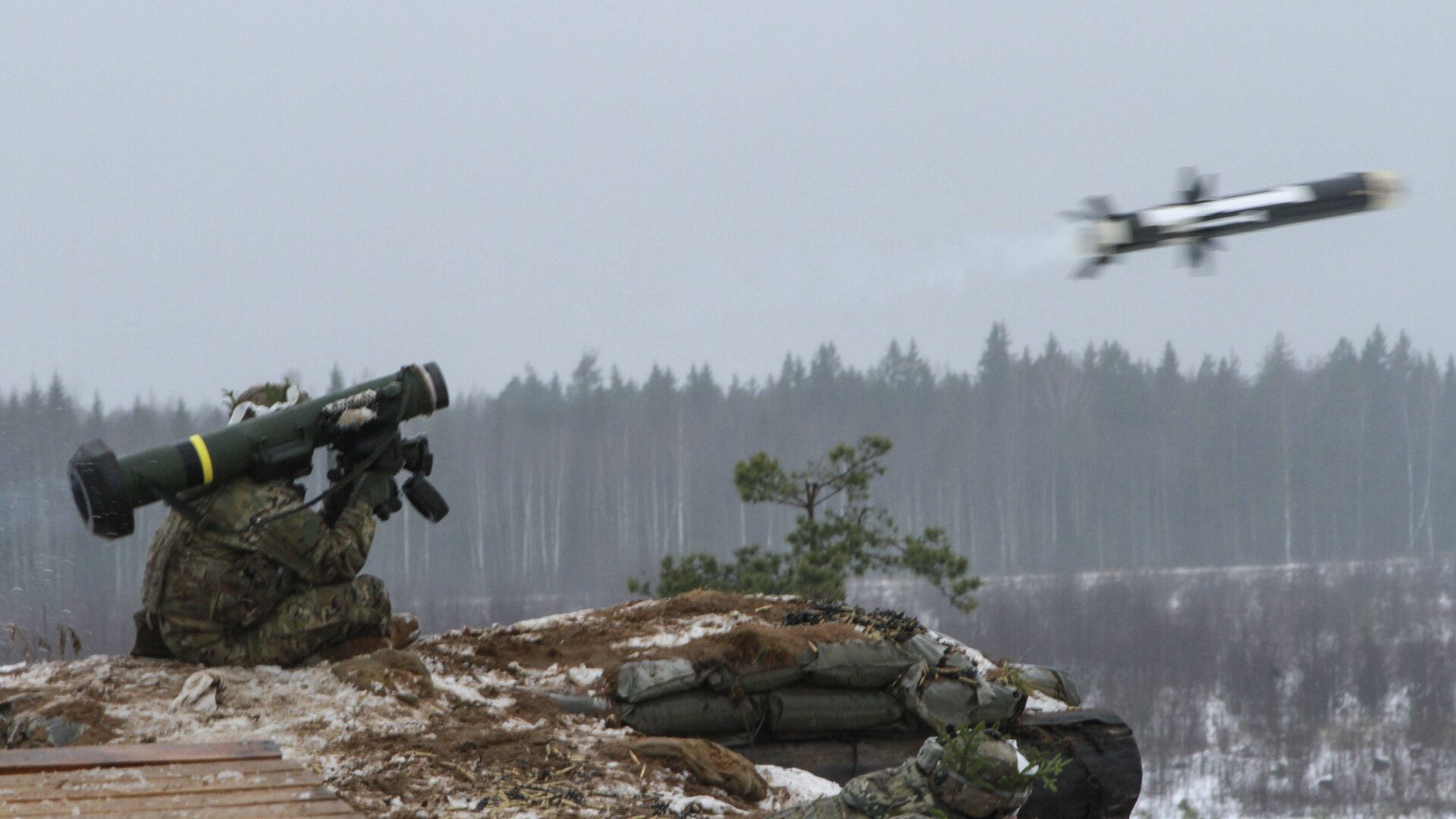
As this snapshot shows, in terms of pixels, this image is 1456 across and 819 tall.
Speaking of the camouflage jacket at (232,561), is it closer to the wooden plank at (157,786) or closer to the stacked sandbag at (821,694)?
the stacked sandbag at (821,694)

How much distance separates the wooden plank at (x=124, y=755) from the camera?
651 centimetres

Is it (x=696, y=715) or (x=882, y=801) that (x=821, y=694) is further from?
(x=882, y=801)

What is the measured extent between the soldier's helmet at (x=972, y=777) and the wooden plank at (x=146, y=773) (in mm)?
2852

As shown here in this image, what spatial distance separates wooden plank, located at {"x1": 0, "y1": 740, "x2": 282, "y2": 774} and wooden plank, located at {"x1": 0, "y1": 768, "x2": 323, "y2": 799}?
0.16 metres

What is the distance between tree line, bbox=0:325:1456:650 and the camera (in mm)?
36219

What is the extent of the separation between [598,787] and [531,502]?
2974 centimetres

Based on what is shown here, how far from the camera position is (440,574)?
34875mm

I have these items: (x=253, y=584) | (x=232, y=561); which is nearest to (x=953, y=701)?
(x=253, y=584)

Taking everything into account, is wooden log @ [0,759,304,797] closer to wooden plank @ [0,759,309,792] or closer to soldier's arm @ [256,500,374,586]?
wooden plank @ [0,759,309,792]

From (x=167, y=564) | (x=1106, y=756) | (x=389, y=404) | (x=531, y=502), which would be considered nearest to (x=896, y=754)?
(x=1106, y=756)

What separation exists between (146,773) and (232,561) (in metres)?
3.25

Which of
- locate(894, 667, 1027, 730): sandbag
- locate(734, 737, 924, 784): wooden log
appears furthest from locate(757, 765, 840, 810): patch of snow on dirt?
locate(894, 667, 1027, 730): sandbag

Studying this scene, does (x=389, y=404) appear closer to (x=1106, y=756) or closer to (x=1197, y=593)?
(x=1106, y=756)

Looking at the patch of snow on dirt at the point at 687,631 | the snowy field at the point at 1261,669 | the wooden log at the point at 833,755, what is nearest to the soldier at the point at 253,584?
the patch of snow on dirt at the point at 687,631
